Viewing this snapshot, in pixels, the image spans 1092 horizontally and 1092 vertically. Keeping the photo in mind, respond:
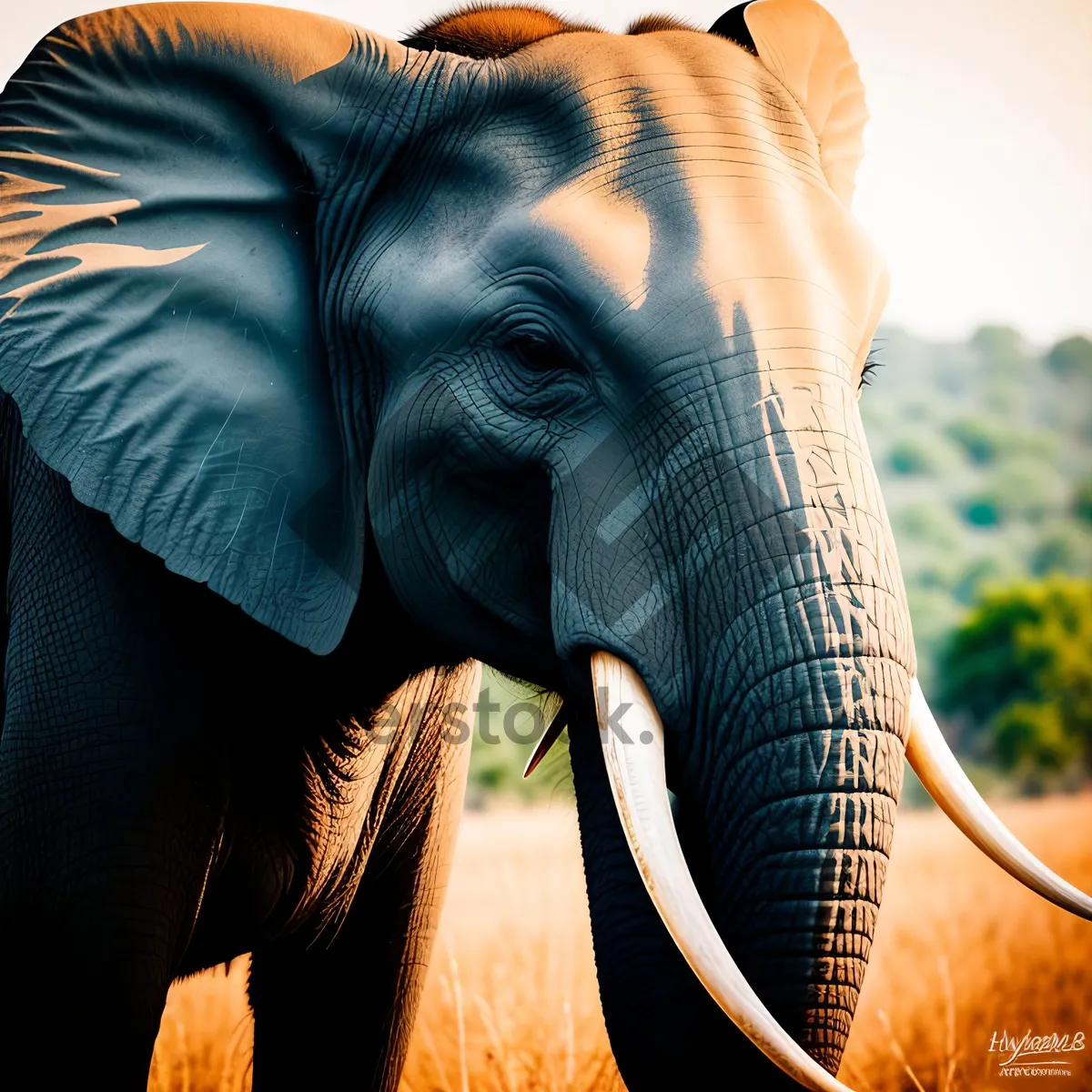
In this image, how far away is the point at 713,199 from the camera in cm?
224

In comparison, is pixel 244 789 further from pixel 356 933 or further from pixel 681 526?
pixel 681 526

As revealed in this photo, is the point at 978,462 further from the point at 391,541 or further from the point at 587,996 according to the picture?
the point at 391,541

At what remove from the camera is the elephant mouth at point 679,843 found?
1.90 metres

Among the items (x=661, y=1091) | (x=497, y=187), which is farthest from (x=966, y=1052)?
(x=497, y=187)

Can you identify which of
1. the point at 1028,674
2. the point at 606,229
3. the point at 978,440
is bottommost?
the point at 606,229

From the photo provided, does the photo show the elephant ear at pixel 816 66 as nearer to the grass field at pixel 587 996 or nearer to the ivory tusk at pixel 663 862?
the ivory tusk at pixel 663 862

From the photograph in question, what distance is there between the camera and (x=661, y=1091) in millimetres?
2264

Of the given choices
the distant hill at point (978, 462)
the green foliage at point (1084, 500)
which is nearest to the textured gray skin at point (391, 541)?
the distant hill at point (978, 462)

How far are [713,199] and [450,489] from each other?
0.65m

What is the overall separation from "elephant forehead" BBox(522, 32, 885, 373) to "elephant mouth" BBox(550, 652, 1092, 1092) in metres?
0.58

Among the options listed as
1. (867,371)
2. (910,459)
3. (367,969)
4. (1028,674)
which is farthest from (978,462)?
(867,371)

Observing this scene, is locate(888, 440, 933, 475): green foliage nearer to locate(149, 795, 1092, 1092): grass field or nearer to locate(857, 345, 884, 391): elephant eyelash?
locate(149, 795, 1092, 1092): grass field

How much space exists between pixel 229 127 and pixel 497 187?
1.92ft

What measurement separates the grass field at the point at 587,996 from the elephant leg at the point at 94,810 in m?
0.81
